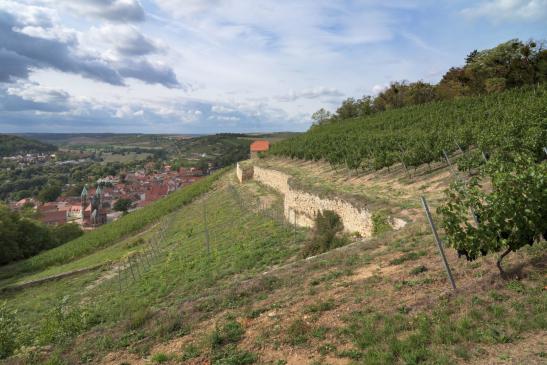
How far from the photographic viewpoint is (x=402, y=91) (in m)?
63.7

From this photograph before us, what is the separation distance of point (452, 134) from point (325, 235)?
13.2 meters

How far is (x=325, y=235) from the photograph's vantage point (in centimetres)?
1683

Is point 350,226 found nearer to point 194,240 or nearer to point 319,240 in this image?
point 319,240

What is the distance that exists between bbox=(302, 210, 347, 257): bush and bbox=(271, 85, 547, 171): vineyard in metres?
7.07

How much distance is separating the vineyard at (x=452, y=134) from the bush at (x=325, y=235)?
7.07 metres

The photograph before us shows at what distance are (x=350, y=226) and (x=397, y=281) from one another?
9369 millimetres

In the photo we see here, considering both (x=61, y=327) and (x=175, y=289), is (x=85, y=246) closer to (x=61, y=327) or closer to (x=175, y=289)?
(x=175, y=289)

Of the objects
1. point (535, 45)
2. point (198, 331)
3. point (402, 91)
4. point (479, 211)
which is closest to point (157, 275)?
point (198, 331)

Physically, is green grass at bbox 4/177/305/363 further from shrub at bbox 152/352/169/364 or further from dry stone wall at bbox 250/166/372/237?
dry stone wall at bbox 250/166/372/237

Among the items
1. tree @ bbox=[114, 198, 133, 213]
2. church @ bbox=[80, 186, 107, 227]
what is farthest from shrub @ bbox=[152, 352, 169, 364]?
tree @ bbox=[114, 198, 133, 213]

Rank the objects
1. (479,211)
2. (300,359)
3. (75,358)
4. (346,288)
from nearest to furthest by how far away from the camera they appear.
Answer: (300,359)
(479,211)
(75,358)
(346,288)

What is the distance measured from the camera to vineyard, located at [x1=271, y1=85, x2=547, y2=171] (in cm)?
1808

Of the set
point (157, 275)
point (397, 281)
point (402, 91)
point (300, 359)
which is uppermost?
point (402, 91)

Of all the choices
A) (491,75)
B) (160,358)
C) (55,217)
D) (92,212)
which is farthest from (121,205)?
(160,358)
